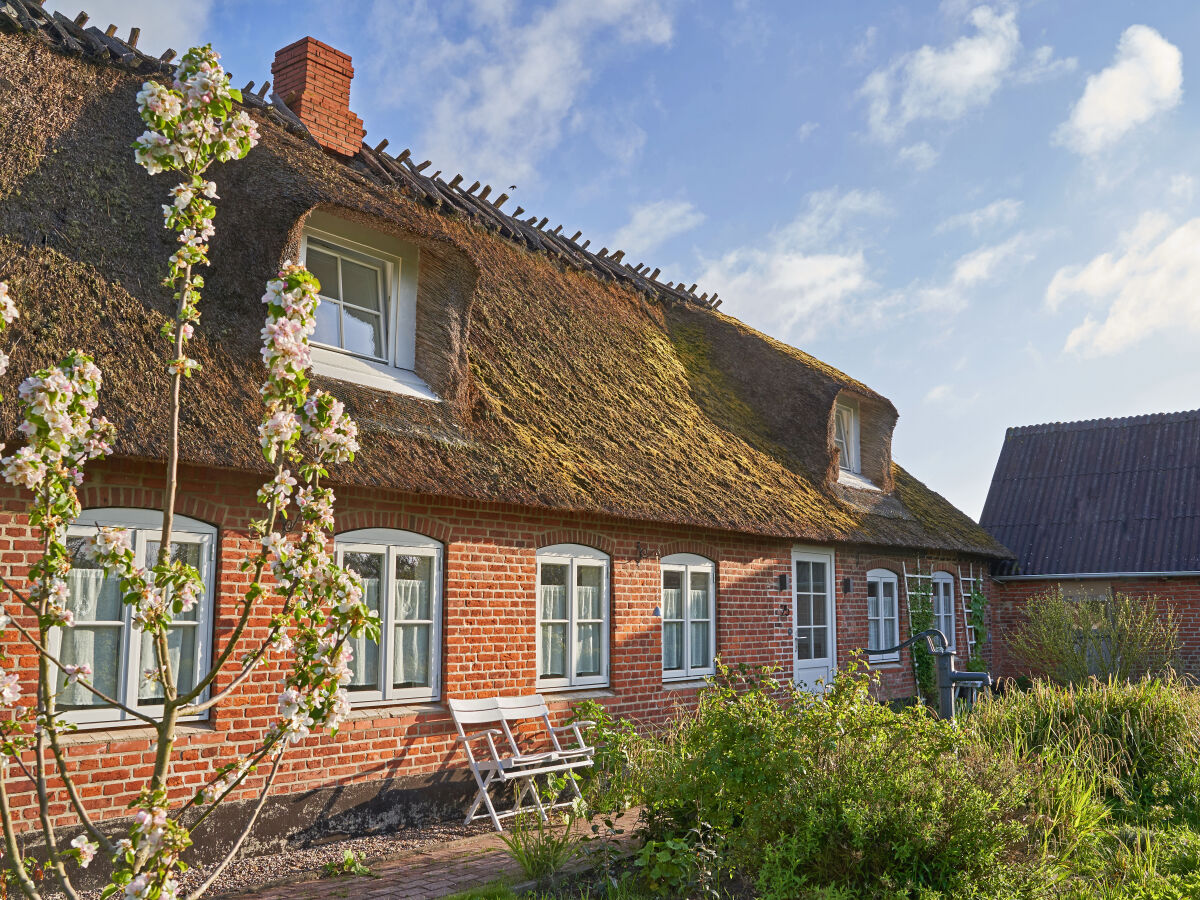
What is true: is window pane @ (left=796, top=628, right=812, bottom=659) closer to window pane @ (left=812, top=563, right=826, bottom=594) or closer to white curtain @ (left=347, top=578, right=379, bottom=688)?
window pane @ (left=812, top=563, right=826, bottom=594)

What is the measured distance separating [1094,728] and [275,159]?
878cm

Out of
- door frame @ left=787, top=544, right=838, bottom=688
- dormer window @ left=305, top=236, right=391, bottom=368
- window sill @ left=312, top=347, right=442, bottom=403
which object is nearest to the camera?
window sill @ left=312, top=347, right=442, bottom=403

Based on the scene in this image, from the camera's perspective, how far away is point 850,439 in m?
15.5

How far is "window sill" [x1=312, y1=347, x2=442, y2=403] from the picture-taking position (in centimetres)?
792

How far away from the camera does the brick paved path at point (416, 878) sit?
565cm

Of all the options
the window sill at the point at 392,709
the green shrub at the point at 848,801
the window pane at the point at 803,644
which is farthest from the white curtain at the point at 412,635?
the window pane at the point at 803,644

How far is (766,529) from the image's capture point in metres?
10.8

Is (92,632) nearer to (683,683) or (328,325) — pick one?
(328,325)

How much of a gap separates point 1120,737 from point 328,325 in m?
7.90

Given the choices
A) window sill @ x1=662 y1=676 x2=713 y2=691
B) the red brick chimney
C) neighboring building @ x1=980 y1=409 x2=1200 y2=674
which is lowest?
window sill @ x1=662 y1=676 x2=713 y2=691

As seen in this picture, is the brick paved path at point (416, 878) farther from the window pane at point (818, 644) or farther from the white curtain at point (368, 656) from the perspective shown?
the window pane at point (818, 644)

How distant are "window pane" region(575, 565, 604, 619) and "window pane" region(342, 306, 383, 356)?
275cm

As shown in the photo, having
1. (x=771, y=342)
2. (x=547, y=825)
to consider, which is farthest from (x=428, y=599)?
(x=771, y=342)

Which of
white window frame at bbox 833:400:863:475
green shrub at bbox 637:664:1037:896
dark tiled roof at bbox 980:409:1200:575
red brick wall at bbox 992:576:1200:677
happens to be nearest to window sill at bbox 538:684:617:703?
green shrub at bbox 637:664:1037:896
